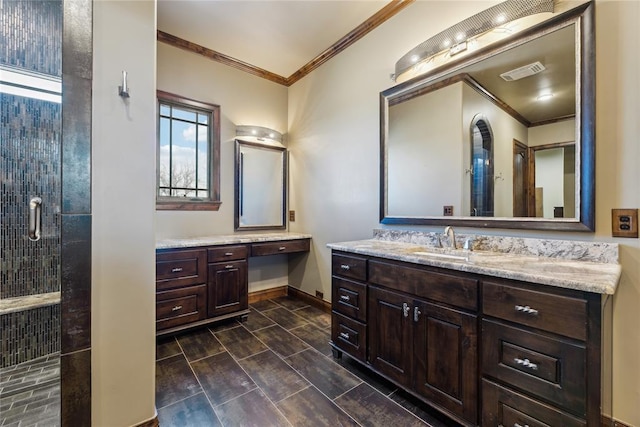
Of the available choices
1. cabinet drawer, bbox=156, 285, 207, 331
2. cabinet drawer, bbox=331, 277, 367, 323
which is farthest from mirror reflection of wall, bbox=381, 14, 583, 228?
cabinet drawer, bbox=156, 285, 207, 331

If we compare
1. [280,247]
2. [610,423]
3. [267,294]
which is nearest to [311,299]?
[267,294]

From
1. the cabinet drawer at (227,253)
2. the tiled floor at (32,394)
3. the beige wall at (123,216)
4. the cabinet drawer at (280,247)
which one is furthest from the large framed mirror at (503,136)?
the tiled floor at (32,394)

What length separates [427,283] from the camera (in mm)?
1572

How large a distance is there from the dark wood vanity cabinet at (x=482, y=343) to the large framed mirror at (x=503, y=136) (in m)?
0.65

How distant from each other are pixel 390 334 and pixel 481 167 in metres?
1.32

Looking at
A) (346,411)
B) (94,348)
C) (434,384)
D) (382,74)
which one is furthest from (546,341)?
(382,74)

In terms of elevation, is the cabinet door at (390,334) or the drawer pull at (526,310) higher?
the drawer pull at (526,310)

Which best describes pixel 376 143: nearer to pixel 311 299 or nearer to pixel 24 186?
pixel 311 299

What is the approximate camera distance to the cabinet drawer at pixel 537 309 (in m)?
1.08

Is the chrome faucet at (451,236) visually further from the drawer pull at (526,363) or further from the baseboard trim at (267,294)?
the baseboard trim at (267,294)

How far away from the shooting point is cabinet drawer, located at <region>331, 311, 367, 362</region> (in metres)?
1.97

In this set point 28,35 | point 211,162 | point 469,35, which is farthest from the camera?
point 211,162

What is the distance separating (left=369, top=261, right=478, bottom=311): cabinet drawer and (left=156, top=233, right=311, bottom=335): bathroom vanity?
156 centimetres

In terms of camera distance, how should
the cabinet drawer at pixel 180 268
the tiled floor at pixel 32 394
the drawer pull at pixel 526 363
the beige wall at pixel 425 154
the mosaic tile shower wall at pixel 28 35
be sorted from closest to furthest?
A: the drawer pull at pixel 526 363 < the tiled floor at pixel 32 394 < the mosaic tile shower wall at pixel 28 35 < the beige wall at pixel 425 154 < the cabinet drawer at pixel 180 268
